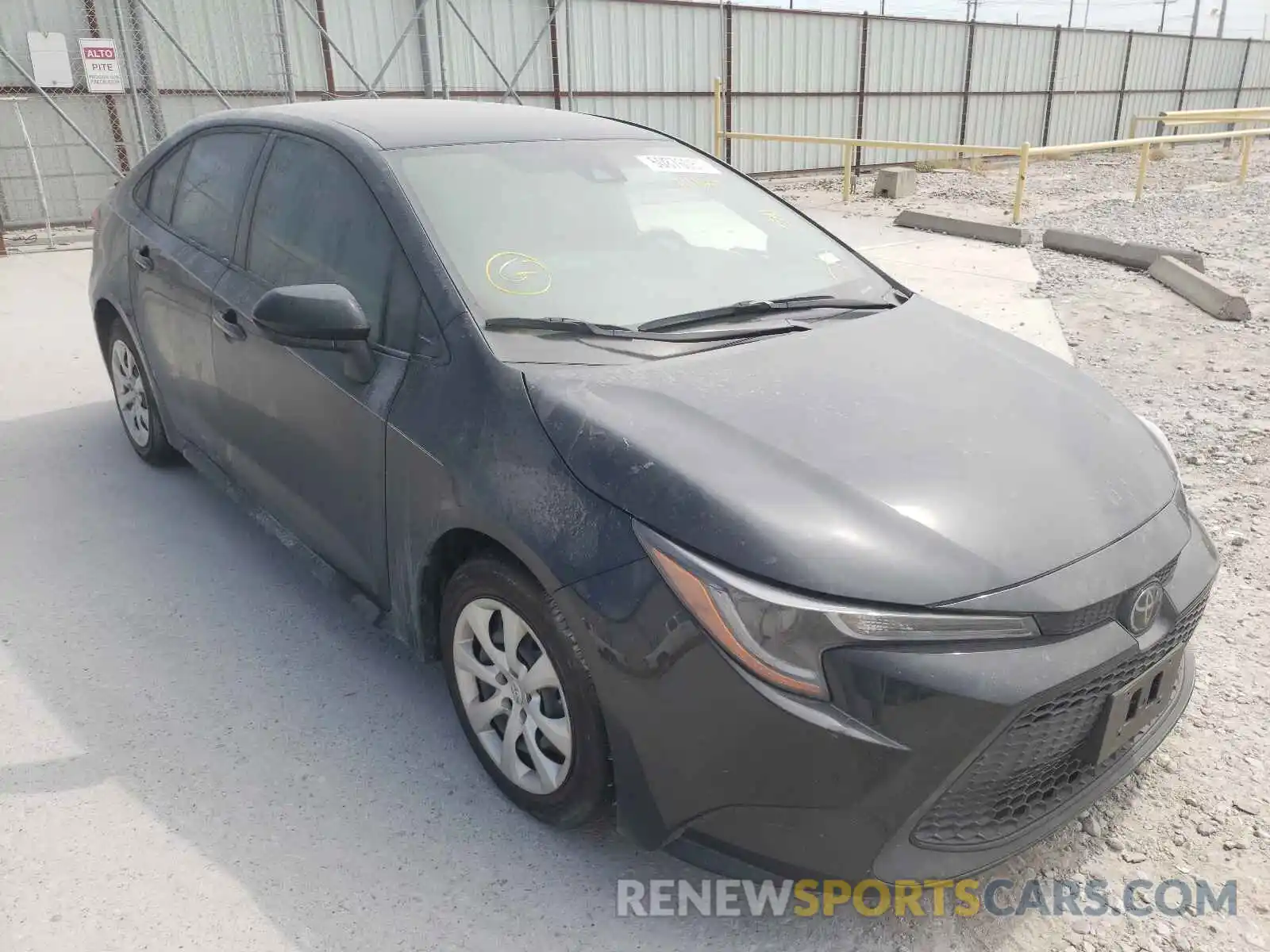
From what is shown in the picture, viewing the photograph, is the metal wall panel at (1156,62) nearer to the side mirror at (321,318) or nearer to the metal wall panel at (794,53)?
the metal wall panel at (794,53)

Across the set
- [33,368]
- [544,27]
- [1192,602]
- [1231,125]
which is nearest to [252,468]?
[1192,602]

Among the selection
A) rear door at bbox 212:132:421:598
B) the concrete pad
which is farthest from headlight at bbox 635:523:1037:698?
the concrete pad

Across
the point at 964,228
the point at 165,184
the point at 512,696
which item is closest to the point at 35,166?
the point at 165,184

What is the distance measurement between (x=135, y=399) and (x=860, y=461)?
3.51m

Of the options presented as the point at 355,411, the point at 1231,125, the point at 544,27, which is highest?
the point at 544,27

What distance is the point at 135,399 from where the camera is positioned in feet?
14.2

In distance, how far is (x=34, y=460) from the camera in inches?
178

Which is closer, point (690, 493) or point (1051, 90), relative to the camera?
point (690, 493)

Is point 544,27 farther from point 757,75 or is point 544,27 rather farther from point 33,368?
point 33,368

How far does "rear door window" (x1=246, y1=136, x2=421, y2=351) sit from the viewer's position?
2.61 metres

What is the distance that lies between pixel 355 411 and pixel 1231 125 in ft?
113

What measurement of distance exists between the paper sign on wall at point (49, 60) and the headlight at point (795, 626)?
1167 centimetres
